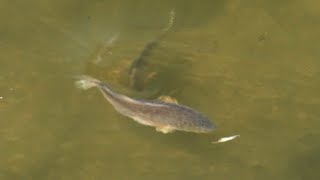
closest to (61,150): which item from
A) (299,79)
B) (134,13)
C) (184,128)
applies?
(184,128)

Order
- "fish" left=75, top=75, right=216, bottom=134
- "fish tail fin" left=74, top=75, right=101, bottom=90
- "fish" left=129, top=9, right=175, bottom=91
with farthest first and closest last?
1. "fish" left=129, top=9, right=175, bottom=91
2. "fish tail fin" left=74, top=75, right=101, bottom=90
3. "fish" left=75, top=75, right=216, bottom=134

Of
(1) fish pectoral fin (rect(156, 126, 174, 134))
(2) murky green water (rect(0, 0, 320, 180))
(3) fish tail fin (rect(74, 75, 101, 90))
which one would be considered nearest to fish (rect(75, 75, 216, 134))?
(1) fish pectoral fin (rect(156, 126, 174, 134))

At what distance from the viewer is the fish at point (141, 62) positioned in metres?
3.76

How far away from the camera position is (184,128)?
133 inches

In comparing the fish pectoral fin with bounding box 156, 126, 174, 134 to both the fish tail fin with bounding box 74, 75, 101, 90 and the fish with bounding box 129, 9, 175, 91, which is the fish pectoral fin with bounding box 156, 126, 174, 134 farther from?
the fish tail fin with bounding box 74, 75, 101, 90

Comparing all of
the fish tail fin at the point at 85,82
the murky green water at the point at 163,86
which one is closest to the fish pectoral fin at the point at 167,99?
the murky green water at the point at 163,86

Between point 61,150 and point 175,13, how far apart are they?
121 centimetres

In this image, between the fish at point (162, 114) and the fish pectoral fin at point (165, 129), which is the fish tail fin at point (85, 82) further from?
Answer: the fish pectoral fin at point (165, 129)

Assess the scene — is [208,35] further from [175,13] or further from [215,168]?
[215,168]

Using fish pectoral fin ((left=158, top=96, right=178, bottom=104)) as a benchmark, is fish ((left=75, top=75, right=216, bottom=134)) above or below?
above

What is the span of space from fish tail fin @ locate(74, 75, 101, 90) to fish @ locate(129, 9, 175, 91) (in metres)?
0.24

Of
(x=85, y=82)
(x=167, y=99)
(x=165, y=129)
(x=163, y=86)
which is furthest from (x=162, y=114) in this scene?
(x=85, y=82)

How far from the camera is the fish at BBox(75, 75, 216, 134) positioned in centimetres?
333

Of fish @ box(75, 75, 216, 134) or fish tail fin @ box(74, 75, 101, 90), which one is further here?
fish tail fin @ box(74, 75, 101, 90)
